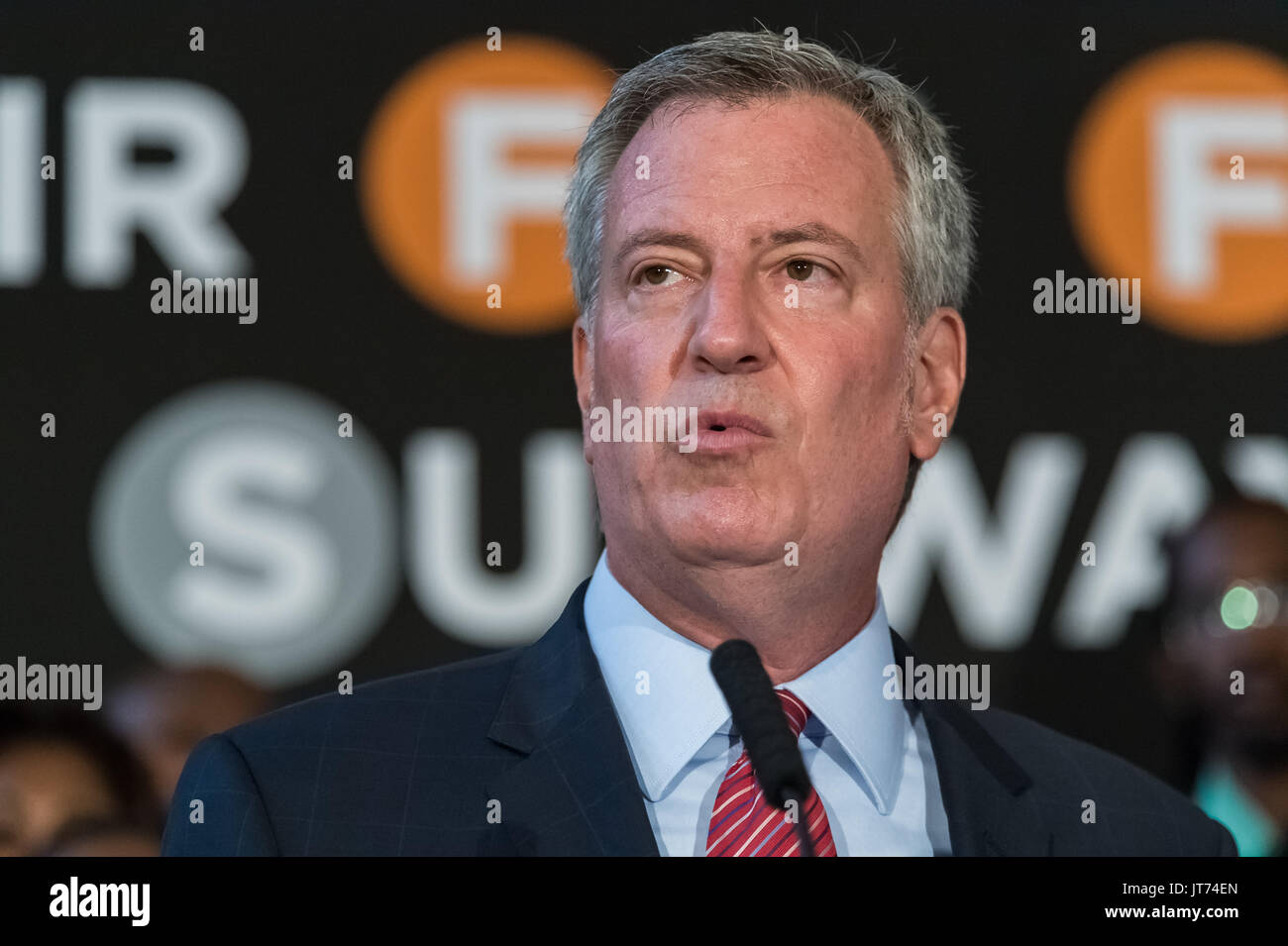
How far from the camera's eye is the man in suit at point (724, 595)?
184cm

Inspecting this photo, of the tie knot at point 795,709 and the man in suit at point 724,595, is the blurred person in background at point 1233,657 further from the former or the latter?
the tie knot at point 795,709

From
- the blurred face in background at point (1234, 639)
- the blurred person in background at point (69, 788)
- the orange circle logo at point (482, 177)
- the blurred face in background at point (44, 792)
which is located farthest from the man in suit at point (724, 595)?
the orange circle logo at point (482, 177)

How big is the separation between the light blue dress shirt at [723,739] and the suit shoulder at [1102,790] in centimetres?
16

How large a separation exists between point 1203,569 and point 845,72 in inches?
77.0

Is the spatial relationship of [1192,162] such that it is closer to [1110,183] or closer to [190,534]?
[1110,183]

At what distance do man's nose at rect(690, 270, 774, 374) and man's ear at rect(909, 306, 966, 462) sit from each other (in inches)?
14.0

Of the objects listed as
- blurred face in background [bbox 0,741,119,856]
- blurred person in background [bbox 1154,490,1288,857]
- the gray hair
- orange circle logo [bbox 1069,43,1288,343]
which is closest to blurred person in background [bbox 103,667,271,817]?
blurred face in background [bbox 0,741,119,856]

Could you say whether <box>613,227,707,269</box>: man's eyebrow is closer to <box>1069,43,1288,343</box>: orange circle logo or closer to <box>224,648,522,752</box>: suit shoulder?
<box>224,648,522,752</box>: suit shoulder

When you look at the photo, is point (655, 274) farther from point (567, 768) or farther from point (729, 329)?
point (567, 768)

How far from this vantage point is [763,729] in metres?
1.48

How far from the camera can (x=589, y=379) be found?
7.21ft

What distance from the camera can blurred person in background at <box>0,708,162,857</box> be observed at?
272cm

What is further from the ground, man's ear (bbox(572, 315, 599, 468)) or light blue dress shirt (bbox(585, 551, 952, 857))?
man's ear (bbox(572, 315, 599, 468))

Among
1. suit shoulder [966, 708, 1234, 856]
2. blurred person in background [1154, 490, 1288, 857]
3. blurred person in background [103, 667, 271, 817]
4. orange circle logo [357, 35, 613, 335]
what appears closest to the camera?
suit shoulder [966, 708, 1234, 856]
